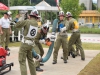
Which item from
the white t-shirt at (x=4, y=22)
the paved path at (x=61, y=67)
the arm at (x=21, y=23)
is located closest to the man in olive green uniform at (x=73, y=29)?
the paved path at (x=61, y=67)

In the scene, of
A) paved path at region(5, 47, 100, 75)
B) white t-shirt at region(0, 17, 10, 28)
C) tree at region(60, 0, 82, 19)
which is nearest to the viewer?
paved path at region(5, 47, 100, 75)

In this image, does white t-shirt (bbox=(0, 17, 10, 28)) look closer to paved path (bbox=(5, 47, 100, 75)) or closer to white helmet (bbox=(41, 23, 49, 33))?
paved path (bbox=(5, 47, 100, 75))

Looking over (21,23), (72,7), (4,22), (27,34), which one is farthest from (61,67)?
(72,7)

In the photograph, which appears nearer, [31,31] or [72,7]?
[31,31]

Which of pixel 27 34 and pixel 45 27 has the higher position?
pixel 45 27

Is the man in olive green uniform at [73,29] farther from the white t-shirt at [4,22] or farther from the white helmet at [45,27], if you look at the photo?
the white t-shirt at [4,22]

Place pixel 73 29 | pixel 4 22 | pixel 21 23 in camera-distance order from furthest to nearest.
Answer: pixel 4 22, pixel 73 29, pixel 21 23

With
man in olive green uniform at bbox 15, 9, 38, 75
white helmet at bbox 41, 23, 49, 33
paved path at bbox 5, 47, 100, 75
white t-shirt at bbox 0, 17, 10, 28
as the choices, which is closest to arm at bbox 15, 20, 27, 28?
man in olive green uniform at bbox 15, 9, 38, 75

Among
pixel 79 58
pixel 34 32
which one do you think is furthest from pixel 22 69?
pixel 79 58

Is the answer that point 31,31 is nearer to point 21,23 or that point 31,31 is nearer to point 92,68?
point 21,23

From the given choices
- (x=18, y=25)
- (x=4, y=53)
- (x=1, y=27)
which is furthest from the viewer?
(x=1, y=27)

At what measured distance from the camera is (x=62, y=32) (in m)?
10.1

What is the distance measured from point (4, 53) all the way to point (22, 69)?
1.26m

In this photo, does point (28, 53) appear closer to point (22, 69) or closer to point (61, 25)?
point (22, 69)
